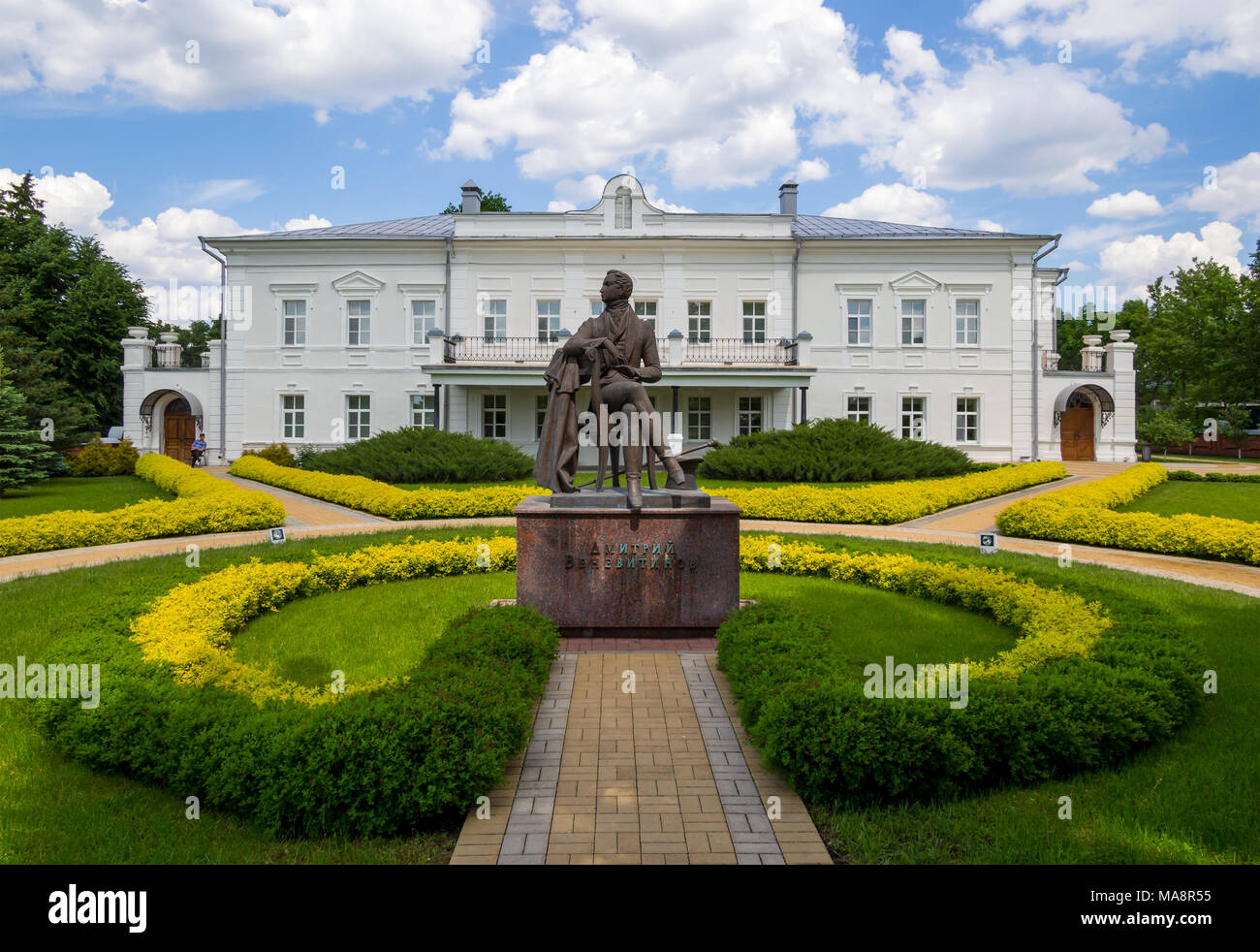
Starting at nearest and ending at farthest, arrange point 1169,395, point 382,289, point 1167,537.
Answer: point 1167,537 → point 382,289 → point 1169,395

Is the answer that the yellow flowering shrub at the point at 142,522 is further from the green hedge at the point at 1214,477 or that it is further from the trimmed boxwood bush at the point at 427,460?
the green hedge at the point at 1214,477

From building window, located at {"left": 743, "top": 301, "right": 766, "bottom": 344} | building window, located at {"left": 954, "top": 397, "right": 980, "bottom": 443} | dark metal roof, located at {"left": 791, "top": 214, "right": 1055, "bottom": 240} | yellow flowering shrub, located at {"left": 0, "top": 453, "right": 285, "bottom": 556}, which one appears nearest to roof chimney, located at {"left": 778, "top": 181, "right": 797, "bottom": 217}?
dark metal roof, located at {"left": 791, "top": 214, "right": 1055, "bottom": 240}

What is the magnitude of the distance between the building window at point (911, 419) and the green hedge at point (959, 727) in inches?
888

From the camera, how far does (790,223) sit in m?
26.8

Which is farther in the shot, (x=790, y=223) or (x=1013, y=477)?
(x=790, y=223)

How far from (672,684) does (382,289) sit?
948 inches

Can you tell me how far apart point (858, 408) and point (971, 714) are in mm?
23561

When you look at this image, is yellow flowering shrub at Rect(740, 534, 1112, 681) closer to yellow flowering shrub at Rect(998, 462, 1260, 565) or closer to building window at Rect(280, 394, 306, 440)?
yellow flowering shrub at Rect(998, 462, 1260, 565)

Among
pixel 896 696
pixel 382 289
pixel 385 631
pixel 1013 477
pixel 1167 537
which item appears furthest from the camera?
pixel 382 289

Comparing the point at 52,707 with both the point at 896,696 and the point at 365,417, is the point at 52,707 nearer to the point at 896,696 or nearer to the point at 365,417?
the point at 896,696

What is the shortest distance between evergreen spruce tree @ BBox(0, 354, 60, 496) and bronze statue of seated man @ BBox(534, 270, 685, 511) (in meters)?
15.7

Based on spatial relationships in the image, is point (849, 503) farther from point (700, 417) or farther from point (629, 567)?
point (700, 417)
